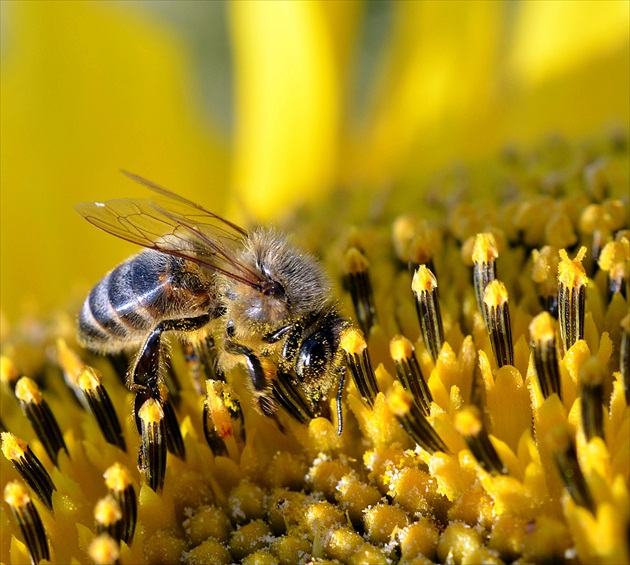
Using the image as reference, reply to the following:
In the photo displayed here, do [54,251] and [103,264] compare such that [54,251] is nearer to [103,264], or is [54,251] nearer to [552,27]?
[103,264]

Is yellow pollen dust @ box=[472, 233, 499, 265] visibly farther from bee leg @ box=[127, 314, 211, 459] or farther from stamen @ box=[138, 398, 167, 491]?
stamen @ box=[138, 398, 167, 491]

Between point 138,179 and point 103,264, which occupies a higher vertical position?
point 103,264

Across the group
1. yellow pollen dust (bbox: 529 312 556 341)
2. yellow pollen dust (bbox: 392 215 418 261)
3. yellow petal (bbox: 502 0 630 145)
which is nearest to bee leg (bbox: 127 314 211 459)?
yellow pollen dust (bbox: 392 215 418 261)

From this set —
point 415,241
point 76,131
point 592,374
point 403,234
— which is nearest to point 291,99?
point 76,131

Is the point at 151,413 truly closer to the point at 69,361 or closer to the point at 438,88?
the point at 69,361

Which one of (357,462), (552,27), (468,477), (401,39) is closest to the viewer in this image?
(468,477)

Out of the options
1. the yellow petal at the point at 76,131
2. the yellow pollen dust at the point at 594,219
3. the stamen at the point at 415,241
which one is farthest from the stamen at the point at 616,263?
the yellow petal at the point at 76,131

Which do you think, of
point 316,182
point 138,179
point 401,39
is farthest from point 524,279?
point 401,39
